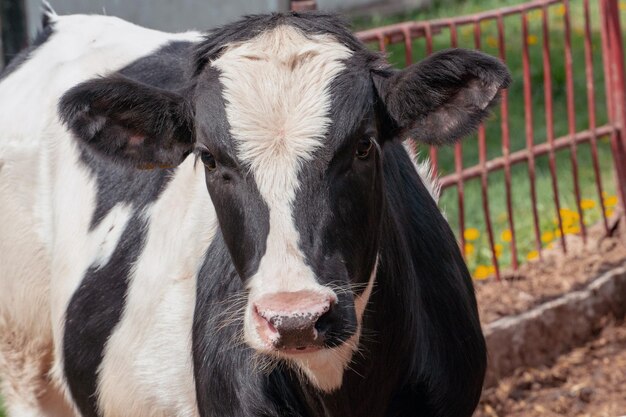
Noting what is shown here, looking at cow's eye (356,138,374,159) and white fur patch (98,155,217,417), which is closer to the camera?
cow's eye (356,138,374,159)

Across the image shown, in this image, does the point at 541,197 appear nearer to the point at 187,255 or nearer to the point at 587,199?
the point at 587,199

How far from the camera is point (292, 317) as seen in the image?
3244 mm

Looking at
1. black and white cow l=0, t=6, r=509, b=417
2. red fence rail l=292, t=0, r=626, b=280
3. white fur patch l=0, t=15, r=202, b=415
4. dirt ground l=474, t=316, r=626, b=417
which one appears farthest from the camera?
red fence rail l=292, t=0, r=626, b=280

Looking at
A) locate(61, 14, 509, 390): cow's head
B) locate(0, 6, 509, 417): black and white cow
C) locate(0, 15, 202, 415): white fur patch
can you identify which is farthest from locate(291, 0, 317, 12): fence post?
locate(61, 14, 509, 390): cow's head

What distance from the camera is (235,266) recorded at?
3.84 m

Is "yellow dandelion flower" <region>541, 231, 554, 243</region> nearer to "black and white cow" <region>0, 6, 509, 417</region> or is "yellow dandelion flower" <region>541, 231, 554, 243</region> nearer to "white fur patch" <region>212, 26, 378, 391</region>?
"black and white cow" <region>0, 6, 509, 417</region>

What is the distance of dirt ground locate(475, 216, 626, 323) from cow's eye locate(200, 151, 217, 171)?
3104 mm

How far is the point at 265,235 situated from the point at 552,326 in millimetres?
3689

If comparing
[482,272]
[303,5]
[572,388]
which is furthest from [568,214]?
[303,5]

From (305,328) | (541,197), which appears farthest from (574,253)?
(305,328)

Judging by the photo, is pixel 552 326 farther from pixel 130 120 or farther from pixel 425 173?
pixel 130 120

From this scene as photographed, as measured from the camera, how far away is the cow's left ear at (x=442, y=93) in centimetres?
384

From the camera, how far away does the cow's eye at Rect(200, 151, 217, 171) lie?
380 centimetres

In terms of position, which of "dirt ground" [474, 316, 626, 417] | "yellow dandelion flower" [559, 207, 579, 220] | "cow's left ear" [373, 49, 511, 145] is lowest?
"dirt ground" [474, 316, 626, 417]
